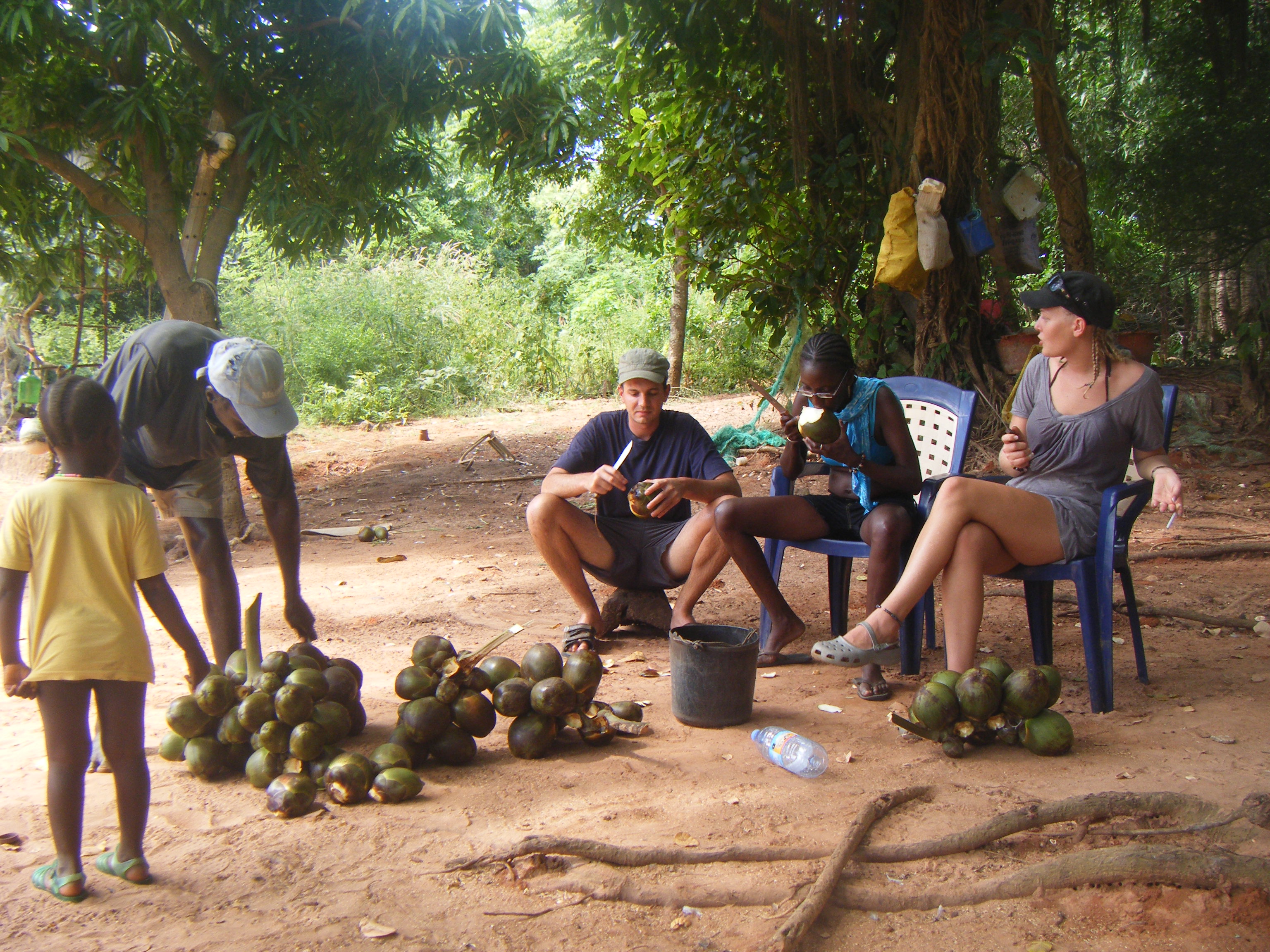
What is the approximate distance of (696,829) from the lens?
7.82ft

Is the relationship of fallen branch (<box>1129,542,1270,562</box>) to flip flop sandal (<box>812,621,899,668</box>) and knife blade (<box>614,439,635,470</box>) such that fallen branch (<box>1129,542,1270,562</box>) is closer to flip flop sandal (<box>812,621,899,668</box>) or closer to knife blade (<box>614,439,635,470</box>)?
flip flop sandal (<box>812,621,899,668</box>)

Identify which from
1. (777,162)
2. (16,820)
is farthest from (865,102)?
(16,820)

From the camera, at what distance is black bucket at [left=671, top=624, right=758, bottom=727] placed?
305 cm

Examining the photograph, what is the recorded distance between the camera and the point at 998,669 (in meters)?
2.90

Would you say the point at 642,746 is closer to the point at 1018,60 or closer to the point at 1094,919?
the point at 1094,919

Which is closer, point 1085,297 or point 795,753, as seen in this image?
point 795,753

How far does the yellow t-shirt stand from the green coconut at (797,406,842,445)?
7.05ft

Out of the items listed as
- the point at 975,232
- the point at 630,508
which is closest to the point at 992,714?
the point at 630,508

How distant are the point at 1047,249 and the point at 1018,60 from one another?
480cm

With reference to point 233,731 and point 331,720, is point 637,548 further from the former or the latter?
point 233,731

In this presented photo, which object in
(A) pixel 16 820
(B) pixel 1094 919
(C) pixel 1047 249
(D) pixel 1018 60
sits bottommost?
(B) pixel 1094 919

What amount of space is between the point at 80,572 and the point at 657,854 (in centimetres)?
148

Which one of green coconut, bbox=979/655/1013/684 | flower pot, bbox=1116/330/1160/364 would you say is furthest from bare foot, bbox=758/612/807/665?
flower pot, bbox=1116/330/1160/364

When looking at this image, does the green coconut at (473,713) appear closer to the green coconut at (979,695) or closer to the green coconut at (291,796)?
the green coconut at (291,796)
